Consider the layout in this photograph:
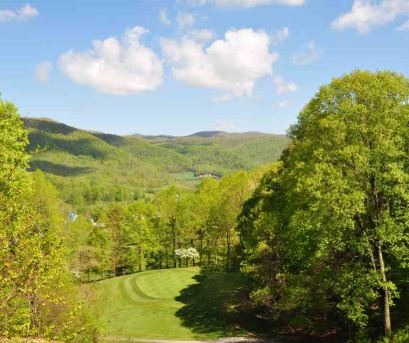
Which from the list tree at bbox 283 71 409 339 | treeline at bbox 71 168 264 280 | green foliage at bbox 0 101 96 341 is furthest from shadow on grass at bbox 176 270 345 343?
green foliage at bbox 0 101 96 341

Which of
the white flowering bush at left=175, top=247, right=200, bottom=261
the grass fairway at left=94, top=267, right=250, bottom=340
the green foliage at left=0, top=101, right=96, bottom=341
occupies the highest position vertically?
the green foliage at left=0, top=101, right=96, bottom=341

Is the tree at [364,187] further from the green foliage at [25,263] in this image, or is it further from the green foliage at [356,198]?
the green foliage at [25,263]

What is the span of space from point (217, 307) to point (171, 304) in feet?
24.2

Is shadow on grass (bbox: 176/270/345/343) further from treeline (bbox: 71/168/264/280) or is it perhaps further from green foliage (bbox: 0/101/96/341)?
green foliage (bbox: 0/101/96/341)

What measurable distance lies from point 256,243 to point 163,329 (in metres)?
15.8

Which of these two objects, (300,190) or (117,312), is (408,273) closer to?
(300,190)

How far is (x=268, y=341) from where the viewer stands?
3912 centimetres

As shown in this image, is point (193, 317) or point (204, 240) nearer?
point (193, 317)

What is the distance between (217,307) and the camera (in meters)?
52.7

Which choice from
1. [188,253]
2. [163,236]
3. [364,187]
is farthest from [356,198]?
[163,236]

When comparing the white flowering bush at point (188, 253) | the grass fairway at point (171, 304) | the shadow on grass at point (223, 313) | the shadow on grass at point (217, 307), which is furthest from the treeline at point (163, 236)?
the shadow on grass at point (223, 313)

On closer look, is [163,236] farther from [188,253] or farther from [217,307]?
[217,307]

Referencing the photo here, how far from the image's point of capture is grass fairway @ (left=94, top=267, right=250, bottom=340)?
46356mm

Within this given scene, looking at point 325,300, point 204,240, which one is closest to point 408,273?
point 325,300
